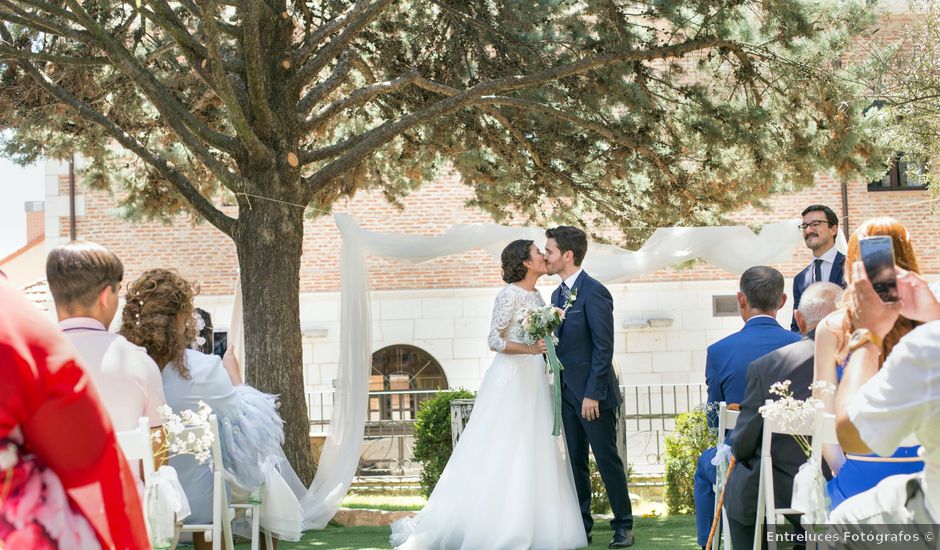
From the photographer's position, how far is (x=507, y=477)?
22.1 feet

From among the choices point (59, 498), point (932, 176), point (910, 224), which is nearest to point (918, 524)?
point (59, 498)

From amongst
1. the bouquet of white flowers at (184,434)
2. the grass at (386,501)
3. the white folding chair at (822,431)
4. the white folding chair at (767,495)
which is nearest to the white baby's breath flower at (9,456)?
the bouquet of white flowers at (184,434)

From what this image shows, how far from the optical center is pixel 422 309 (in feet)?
62.0

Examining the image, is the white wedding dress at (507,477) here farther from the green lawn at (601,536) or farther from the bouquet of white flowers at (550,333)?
the green lawn at (601,536)

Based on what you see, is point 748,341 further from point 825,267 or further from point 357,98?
point 357,98

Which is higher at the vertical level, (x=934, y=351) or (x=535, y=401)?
(x=934, y=351)

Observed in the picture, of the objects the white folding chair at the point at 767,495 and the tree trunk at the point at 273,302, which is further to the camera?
the tree trunk at the point at 273,302

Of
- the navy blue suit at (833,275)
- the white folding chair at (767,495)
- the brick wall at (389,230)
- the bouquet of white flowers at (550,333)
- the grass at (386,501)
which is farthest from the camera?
the brick wall at (389,230)

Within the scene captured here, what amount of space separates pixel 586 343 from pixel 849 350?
13.2ft

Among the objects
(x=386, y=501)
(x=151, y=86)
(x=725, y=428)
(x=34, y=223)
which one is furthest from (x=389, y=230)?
(x=34, y=223)

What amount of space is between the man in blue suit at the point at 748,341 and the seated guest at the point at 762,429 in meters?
0.46

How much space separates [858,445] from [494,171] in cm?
849

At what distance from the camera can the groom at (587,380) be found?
22.8ft

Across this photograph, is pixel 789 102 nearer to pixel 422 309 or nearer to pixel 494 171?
pixel 494 171
